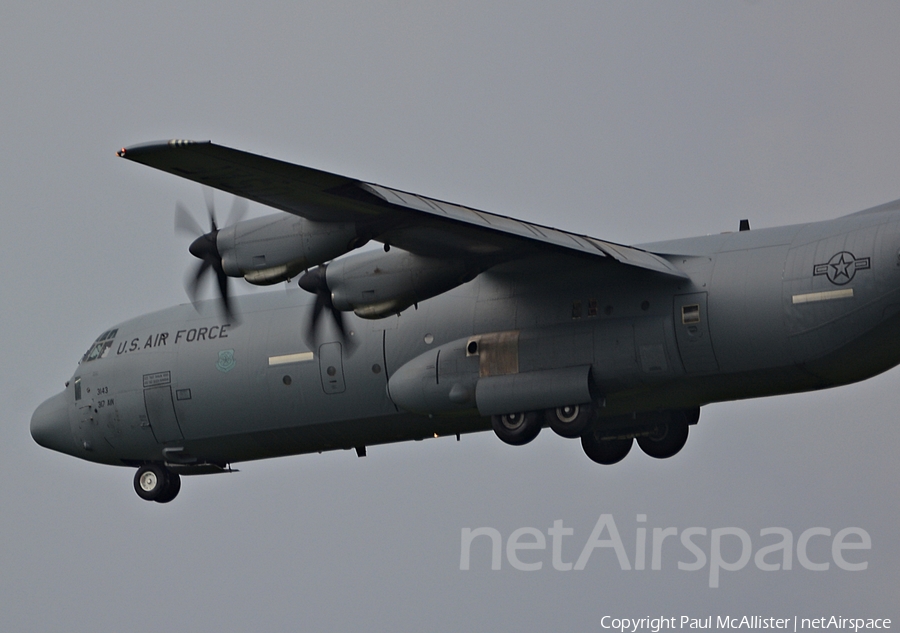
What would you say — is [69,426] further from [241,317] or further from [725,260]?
[725,260]

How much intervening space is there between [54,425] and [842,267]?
17.6 meters

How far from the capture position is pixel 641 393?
28688 mm

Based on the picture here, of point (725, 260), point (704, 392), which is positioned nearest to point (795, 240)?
point (725, 260)

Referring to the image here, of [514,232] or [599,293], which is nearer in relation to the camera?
[514,232]

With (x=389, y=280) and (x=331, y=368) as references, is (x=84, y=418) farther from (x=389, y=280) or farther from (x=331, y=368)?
(x=389, y=280)

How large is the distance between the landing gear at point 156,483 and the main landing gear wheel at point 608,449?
8898 mm

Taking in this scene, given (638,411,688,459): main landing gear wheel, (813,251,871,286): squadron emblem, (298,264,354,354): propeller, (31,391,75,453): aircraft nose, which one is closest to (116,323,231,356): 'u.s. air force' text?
(31,391,75,453): aircraft nose

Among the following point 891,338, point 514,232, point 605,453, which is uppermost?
point 514,232

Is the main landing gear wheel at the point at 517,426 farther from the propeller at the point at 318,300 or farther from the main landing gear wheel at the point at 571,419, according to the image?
the propeller at the point at 318,300

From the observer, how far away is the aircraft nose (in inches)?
1380

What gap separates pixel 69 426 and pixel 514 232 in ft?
42.4

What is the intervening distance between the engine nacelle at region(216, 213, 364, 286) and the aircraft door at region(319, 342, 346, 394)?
184 inches

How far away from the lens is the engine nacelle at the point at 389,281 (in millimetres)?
27719

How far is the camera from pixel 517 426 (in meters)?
28.9
